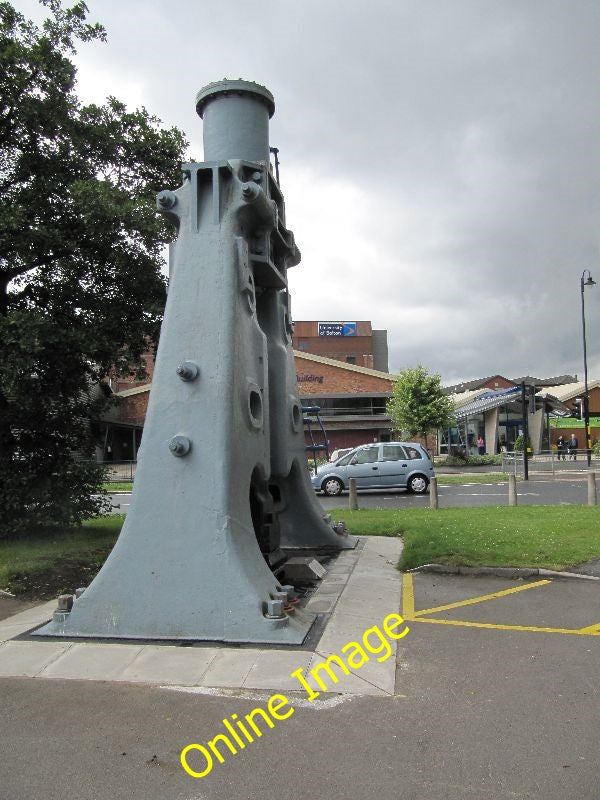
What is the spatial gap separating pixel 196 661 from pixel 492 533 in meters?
6.16

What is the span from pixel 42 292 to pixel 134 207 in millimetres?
2208

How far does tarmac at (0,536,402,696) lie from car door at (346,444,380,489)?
1381 centimetres

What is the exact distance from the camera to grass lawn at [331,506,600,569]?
323 inches

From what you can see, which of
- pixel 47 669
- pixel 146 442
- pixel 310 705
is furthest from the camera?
pixel 146 442

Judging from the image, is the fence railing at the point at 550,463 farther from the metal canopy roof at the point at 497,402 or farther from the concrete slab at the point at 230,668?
the concrete slab at the point at 230,668

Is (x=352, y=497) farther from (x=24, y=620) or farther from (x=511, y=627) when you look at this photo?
(x=24, y=620)

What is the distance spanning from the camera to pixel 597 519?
1102 centimetres

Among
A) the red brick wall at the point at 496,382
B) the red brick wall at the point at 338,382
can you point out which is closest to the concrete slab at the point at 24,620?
the red brick wall at the point at 338,382

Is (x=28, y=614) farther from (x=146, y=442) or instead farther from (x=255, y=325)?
(x=255, y=325)

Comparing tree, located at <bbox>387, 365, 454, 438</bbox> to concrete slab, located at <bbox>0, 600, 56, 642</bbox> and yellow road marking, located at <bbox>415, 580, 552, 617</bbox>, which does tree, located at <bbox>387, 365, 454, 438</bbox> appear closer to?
yellow road marking, located at <bbox>415, 580, 552, 617</bbox>

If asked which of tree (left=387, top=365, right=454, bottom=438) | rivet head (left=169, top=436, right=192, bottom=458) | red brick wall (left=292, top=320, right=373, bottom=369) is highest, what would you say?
→ red brick wall (left=292, top=320, right=373, bottom=369)

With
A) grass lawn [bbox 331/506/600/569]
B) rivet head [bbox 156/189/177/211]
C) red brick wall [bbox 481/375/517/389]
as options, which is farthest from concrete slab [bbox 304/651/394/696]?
red brick wall [bbox 481/375/517/389]

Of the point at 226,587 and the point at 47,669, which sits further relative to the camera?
the point at 226,587

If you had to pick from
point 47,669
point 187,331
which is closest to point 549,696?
point 47,669
